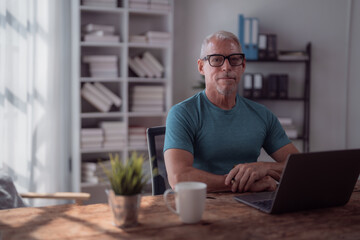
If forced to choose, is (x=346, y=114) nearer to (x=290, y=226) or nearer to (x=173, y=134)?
(x=173, y=134)

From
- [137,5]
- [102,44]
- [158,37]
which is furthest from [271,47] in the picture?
[102,44]

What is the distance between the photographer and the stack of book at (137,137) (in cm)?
372

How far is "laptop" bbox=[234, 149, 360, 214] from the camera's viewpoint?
116 cm

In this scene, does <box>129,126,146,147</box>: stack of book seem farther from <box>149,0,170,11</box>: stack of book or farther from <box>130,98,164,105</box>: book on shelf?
<box>149,0,170,11</box>: stack of book

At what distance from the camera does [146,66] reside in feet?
12.4

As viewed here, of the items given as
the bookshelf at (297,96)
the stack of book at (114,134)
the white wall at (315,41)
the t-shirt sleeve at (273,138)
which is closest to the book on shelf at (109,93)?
the stack of book at (114,134)

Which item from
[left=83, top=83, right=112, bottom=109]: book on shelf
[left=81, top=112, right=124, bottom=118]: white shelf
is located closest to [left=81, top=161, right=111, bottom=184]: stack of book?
[left=81, top=112, right=124, bottom=118]: white shelf

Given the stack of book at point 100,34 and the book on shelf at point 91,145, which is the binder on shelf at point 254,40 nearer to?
the stack of book at point 100,34

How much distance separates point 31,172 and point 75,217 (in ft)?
7.89

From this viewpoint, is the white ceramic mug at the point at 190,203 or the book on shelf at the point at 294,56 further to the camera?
the book on shelf at the point at 294,56

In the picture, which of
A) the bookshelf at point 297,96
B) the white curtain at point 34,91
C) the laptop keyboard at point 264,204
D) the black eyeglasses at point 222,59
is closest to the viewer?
the laptop keyboard at point 264,204

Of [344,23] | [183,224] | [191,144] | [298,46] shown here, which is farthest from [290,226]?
[344,23]

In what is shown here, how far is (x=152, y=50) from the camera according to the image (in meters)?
4.04

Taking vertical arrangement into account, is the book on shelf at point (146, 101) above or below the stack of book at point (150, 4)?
below
